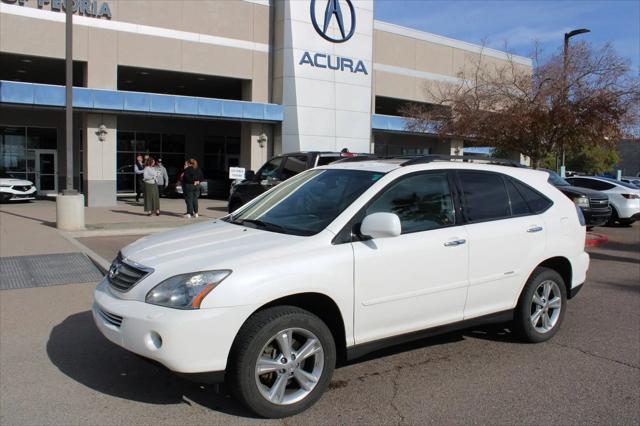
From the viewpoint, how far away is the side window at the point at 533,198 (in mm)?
5312

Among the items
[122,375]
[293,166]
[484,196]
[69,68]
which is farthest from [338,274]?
[69,68]

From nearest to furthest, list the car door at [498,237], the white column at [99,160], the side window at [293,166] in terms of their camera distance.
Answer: the car door at [498,237] < the side window at [293,166] < the white column at [99,160]

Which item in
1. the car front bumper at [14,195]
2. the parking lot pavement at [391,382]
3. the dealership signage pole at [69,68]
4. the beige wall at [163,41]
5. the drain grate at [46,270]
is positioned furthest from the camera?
the car front bumper at [14,195]

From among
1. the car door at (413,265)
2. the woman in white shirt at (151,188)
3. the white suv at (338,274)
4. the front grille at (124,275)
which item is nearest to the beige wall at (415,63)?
the woman in white shirt at (151,188)

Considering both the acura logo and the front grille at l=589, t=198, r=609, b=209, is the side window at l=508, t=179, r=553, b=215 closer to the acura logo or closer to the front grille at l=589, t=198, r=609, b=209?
the front grille at l=589, t=198, r=609, b=209

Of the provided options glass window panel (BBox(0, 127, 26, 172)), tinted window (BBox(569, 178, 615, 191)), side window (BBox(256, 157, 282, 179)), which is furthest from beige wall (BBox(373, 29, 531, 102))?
glass window panel (BBox(0, 127, 26, 172))

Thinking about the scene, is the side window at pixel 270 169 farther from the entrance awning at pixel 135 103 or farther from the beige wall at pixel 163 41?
the beige wall at pixel 163 41

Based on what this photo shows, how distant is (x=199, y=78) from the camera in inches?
941

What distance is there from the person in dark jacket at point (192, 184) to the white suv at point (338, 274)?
10788 millimetres

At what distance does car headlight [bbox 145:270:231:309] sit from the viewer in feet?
11.6

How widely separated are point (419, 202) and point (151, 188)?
13112 mm

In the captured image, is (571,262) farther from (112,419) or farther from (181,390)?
(112,419)

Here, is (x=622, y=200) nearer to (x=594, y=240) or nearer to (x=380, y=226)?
(x=594, y=240)

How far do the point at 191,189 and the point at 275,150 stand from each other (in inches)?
352
